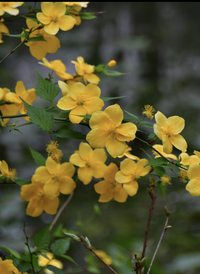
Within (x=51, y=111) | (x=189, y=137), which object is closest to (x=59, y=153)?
(x=51, y=111)

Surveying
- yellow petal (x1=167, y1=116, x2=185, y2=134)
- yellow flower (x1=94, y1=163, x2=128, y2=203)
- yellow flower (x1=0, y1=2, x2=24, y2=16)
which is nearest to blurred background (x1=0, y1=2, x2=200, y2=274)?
yellow flower (x1=94, y1=163, x2=128, y2=203)

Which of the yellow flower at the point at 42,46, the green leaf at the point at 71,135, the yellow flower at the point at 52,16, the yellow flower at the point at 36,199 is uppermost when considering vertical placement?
the yellow flower at the point at 52,16

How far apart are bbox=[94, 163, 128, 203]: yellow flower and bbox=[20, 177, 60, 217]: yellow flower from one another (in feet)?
0.22

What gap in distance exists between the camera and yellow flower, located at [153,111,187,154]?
0.31m

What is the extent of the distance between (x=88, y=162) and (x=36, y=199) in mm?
90

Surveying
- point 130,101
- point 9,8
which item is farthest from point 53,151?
point 130,101

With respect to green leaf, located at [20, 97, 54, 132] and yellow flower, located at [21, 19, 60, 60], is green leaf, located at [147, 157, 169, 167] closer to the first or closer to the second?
green leaf, located at [20, 97, 54, 132]

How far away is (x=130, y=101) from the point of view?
1.91m

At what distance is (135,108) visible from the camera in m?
1.87

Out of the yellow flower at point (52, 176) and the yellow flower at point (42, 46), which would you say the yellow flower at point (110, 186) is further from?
the yellow flower at point (42, 46)

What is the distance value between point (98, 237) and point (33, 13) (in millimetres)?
1118

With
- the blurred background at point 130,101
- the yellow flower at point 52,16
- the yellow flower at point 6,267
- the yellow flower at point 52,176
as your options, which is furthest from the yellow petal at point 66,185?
the blurred background at point 130,101

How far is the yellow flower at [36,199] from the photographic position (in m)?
0.35

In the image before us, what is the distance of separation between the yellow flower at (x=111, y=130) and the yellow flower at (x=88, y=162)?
0.06 m
